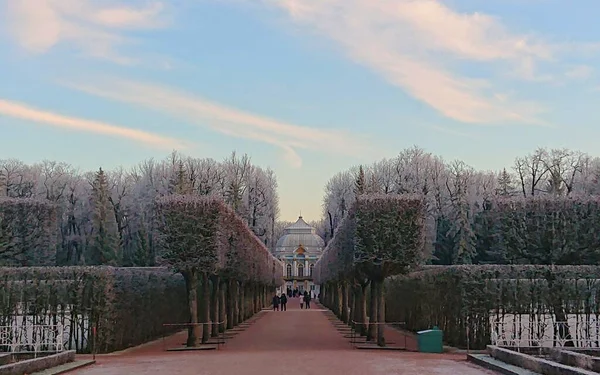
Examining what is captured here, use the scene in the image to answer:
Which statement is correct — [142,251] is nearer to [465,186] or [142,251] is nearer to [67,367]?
[465,186]

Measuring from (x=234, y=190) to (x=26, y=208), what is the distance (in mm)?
41045

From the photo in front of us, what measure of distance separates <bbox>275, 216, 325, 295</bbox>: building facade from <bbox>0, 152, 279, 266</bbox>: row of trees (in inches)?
1437

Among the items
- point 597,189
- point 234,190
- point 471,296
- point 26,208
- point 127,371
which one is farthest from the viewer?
point 234,190

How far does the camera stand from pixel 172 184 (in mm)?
77688

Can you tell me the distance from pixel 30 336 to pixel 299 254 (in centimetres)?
10213

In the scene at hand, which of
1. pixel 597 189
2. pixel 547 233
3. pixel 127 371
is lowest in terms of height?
pixel 127 371

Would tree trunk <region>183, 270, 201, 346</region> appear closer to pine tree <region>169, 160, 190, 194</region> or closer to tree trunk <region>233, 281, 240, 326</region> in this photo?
tree trunk <region>233, 281, 240, 326</region>

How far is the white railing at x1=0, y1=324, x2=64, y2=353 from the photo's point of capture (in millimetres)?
25547

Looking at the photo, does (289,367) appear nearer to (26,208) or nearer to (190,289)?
(190,289)

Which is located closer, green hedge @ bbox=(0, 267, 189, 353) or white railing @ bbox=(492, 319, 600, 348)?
white railing @ bbox=(492, 319, 600, 348)

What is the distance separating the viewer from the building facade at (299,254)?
5049 inches

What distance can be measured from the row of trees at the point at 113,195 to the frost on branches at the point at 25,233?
2698cm

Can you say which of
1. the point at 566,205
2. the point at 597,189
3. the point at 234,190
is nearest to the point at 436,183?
the point at 597,189

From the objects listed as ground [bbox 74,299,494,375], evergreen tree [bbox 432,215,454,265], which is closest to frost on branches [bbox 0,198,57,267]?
ground [bbox 74,299,494,375]
